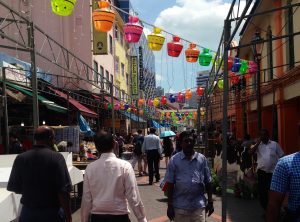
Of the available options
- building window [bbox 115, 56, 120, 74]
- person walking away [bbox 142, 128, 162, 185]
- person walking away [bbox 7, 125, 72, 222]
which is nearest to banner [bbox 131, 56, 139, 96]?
building window [bbox 115, 56, 120, 74]

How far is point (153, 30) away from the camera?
11.9 m

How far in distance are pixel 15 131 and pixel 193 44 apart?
728cm

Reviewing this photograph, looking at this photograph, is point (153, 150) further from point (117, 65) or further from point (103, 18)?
point (117, 65)

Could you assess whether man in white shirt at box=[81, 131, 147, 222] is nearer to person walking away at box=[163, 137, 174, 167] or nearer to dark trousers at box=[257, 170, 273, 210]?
dark trousers at box=[257, 170, 273, 210]

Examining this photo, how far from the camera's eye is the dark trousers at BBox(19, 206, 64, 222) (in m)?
4.61

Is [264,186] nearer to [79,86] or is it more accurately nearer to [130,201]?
[130,201]

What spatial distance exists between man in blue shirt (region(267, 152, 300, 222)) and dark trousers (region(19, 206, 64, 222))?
2105 millimetres

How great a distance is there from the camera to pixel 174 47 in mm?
12727

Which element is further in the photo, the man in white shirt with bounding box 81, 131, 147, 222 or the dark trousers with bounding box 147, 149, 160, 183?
the dark trousers with bounding box 147, 149, 160, 183

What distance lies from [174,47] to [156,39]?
1.03 meters

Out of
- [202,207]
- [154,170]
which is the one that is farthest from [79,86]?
[202,207]

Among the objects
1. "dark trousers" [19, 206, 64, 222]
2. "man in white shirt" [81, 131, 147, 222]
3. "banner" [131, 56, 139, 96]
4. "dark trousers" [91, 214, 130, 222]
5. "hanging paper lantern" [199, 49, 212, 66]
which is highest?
"banner" [131, 56, 139, 96]

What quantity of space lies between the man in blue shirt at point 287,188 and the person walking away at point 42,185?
2077mm

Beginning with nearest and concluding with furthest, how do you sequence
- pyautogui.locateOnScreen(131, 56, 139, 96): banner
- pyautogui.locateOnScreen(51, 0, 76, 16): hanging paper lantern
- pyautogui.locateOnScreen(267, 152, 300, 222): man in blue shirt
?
pyautogui.locateOnScreen(267, 152, 300, 222): man in blue shirt → pyautogui.locateOnScreen(51, 0, 76, 16): hanging paper lantern → pyautogui.locateOnScreen(131, 56, 139, 96): banner
